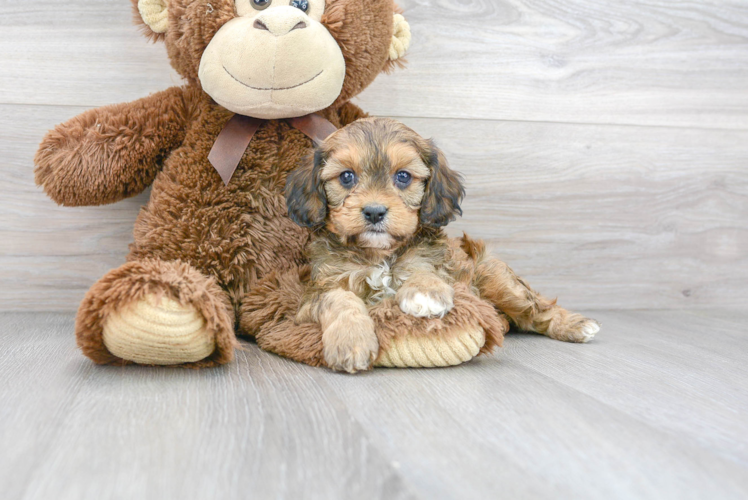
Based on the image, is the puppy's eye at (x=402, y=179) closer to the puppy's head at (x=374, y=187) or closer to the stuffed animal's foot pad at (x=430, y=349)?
the puppy's head at (x=374, y=187)

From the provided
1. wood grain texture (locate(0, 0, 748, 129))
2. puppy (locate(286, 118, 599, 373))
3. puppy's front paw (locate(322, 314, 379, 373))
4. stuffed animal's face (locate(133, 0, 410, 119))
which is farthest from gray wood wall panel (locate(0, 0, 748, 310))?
puppy's front paw (locate(322, 314, 379, 373))

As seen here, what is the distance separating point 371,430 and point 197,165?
113cm

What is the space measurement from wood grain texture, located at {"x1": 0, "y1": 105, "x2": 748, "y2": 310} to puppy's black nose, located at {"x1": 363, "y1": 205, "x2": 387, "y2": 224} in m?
0.98

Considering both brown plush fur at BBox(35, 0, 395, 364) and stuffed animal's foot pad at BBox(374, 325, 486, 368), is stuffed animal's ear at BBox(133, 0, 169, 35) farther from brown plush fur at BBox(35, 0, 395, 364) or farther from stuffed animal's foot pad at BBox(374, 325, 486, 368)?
stuffed animal's foot pad at BBox(374, 325, 486, 368)

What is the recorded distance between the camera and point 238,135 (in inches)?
76.3

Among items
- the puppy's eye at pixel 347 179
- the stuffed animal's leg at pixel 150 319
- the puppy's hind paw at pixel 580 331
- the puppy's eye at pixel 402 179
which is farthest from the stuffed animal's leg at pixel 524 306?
the stuffed animal's leg at pixel 150 319

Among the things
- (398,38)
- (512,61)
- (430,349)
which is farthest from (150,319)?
(512,61)

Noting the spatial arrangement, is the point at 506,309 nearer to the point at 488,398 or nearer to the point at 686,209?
the point at 488,398

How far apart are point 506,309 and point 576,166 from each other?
908 mm

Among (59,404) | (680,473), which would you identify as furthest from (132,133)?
(680,473)

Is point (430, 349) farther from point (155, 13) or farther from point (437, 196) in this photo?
point (155, 13)

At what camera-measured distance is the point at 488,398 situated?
54.1 inches

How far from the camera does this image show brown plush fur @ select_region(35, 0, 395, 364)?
73.6 inches

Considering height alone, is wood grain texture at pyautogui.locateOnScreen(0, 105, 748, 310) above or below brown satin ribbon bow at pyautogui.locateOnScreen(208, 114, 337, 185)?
below
